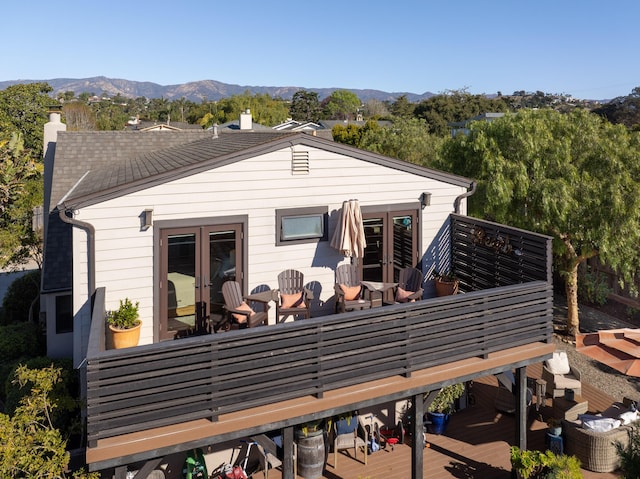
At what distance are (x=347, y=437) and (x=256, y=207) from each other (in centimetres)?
430

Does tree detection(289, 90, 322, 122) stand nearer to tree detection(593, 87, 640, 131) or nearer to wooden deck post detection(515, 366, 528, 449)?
tree detection(593, 87, 640, 131)

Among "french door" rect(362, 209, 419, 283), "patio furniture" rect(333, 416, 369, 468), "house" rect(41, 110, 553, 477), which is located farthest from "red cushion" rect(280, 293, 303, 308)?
"patio furniture" rect(333, 416, 369, 468)

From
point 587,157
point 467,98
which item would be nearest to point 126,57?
point 467,98

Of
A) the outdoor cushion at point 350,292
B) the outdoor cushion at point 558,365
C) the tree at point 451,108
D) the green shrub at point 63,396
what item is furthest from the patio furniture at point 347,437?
the tree at point 451,108

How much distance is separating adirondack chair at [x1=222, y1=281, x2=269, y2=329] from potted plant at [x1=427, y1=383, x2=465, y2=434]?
373 cm

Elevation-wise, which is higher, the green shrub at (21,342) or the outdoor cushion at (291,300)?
the outdoor cushion at (291,300)

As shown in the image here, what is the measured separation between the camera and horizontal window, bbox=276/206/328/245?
8.78 meters

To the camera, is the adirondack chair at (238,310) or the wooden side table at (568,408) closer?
the adirondack chair at (238,310)

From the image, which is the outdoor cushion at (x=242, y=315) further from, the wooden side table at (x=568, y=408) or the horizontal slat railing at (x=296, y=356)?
the wooden side table at (x=568, y=408)

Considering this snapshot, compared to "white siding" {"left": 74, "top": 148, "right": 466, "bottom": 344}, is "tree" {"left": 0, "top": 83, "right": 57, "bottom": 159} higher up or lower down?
higher up

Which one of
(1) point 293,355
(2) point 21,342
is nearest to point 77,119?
(2) point 21,342

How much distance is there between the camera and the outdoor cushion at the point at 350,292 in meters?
9.03

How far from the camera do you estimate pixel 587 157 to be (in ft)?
46.4

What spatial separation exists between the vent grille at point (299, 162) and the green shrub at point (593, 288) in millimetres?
13962
